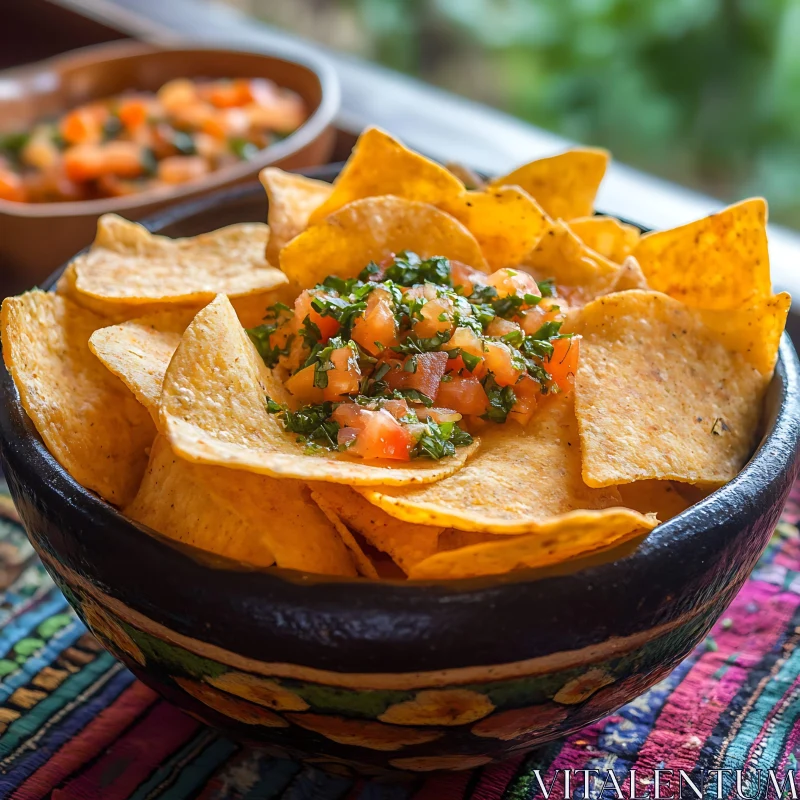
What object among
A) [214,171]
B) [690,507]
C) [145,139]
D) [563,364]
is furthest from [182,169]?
[690,507]

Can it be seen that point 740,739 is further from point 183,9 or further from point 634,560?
point 183,9

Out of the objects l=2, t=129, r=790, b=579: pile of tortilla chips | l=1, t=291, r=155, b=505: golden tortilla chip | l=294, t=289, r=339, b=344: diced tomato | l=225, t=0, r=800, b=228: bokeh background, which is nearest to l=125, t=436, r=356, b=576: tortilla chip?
l=2, t=129, r=790, b=579: pile of tortilla chips

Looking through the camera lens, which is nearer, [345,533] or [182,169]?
[345,533]

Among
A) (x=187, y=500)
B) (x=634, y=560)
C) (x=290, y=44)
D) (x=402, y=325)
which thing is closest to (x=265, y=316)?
(x=402, y=325)

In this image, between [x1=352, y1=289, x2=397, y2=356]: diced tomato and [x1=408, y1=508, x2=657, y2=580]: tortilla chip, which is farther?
[x1=352, y1=289, x2=397, y2=356]: diced tomato

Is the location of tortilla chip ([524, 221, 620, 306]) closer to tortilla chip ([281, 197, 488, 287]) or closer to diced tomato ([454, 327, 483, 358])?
tortilla chip ([281, 197, 488, 287])

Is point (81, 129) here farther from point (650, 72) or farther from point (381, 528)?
point (650, 72)

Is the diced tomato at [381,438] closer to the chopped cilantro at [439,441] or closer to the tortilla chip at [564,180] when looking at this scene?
the chopped cilantro at [439,441]
